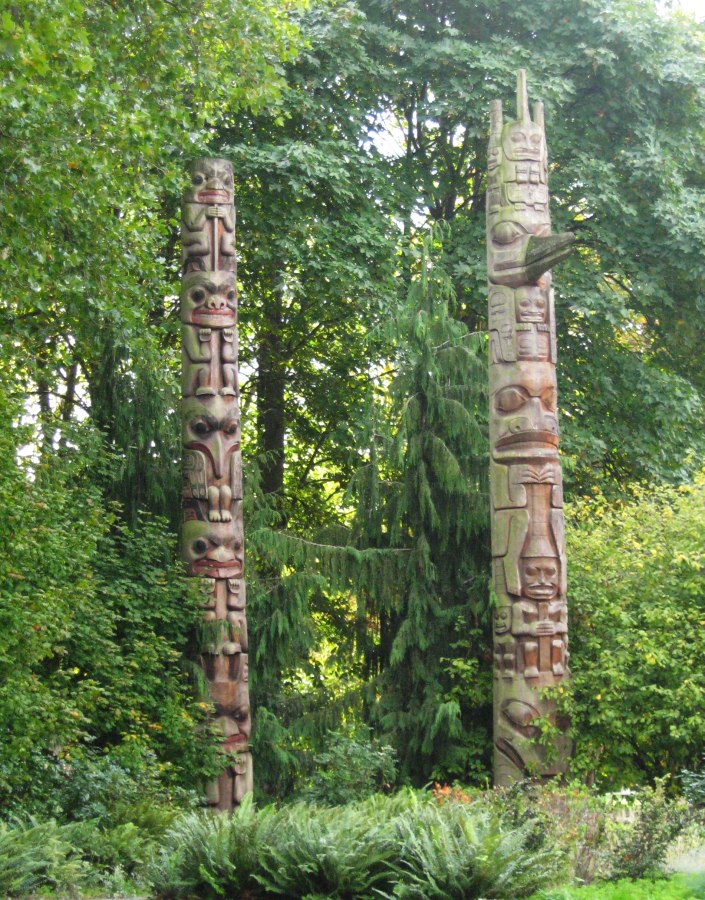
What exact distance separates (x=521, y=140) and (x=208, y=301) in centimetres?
388

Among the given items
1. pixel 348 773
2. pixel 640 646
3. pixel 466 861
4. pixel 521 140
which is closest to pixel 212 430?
pixel 348 773

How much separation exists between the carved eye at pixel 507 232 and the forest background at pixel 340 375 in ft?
5.42

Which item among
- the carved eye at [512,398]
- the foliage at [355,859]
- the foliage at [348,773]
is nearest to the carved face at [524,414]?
the carved eye at [512,398]

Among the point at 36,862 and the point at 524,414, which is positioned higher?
the point at 524,414

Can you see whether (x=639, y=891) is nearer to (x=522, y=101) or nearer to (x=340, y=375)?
(x=522, y=101)

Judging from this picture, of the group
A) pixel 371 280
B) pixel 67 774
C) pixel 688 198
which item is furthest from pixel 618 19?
pixel 67 774

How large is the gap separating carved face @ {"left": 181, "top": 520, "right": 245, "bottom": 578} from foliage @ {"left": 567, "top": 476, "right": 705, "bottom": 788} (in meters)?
3.75

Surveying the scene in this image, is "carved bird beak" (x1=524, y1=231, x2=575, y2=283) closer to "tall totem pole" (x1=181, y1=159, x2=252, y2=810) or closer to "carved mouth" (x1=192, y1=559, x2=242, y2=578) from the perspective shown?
"tall totem pole" (x1=181, y1=159, x2=252, y2=810)

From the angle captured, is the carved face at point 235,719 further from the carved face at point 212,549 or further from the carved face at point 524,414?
the carved face at point 524,414

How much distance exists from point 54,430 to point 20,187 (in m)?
2.87

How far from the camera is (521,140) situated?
14312 millimetres

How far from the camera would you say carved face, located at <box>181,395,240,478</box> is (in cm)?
1369

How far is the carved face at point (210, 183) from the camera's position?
1430 centimetres

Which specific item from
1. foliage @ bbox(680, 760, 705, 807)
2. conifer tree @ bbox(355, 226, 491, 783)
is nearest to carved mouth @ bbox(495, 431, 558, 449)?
conifer tree @ bbox(355, 226, 491, 783)
